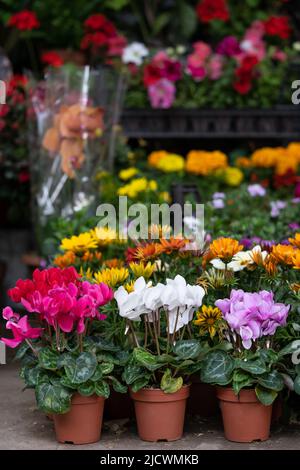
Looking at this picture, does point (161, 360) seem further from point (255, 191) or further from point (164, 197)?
point (255, 191)

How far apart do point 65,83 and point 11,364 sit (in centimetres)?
188

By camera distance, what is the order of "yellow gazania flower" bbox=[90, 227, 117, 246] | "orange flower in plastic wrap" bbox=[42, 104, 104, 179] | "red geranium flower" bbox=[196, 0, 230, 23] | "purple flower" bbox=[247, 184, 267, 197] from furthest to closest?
"red geranium flower" bbox=[196, 0, 230, 23], "purple flower" bbox=[247, 184, 267, 197], "orange flower in plastic wrap" bbox=[42, 104, 104, 179], "yellow gazania flower" bbox=[90, 227, 117, 246]

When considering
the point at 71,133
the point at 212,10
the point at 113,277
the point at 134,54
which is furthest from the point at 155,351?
the point at 212,10

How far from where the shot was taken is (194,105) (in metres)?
7.04

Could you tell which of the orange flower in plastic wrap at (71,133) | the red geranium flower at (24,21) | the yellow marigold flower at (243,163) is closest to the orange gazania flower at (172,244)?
the orange flower in plastic wrap at (71,133)

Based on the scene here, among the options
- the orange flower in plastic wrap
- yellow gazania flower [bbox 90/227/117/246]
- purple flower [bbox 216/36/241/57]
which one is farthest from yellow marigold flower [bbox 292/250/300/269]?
purple flower [bbox 216/36/241/57]

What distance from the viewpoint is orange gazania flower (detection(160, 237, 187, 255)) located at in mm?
3881

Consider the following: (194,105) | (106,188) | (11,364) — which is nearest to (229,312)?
(11,364)

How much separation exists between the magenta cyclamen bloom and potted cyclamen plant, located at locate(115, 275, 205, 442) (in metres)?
0.13

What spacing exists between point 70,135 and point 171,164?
0.87 meters

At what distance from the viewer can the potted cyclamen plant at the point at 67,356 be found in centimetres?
340

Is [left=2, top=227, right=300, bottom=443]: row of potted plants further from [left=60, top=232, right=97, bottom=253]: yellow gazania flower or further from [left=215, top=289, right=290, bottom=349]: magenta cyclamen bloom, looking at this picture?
[left=60, top=232, right=97, bottom=253]: yellow gazania flower

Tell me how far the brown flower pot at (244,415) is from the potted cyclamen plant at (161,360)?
15 cm

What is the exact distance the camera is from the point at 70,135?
5816 mm
